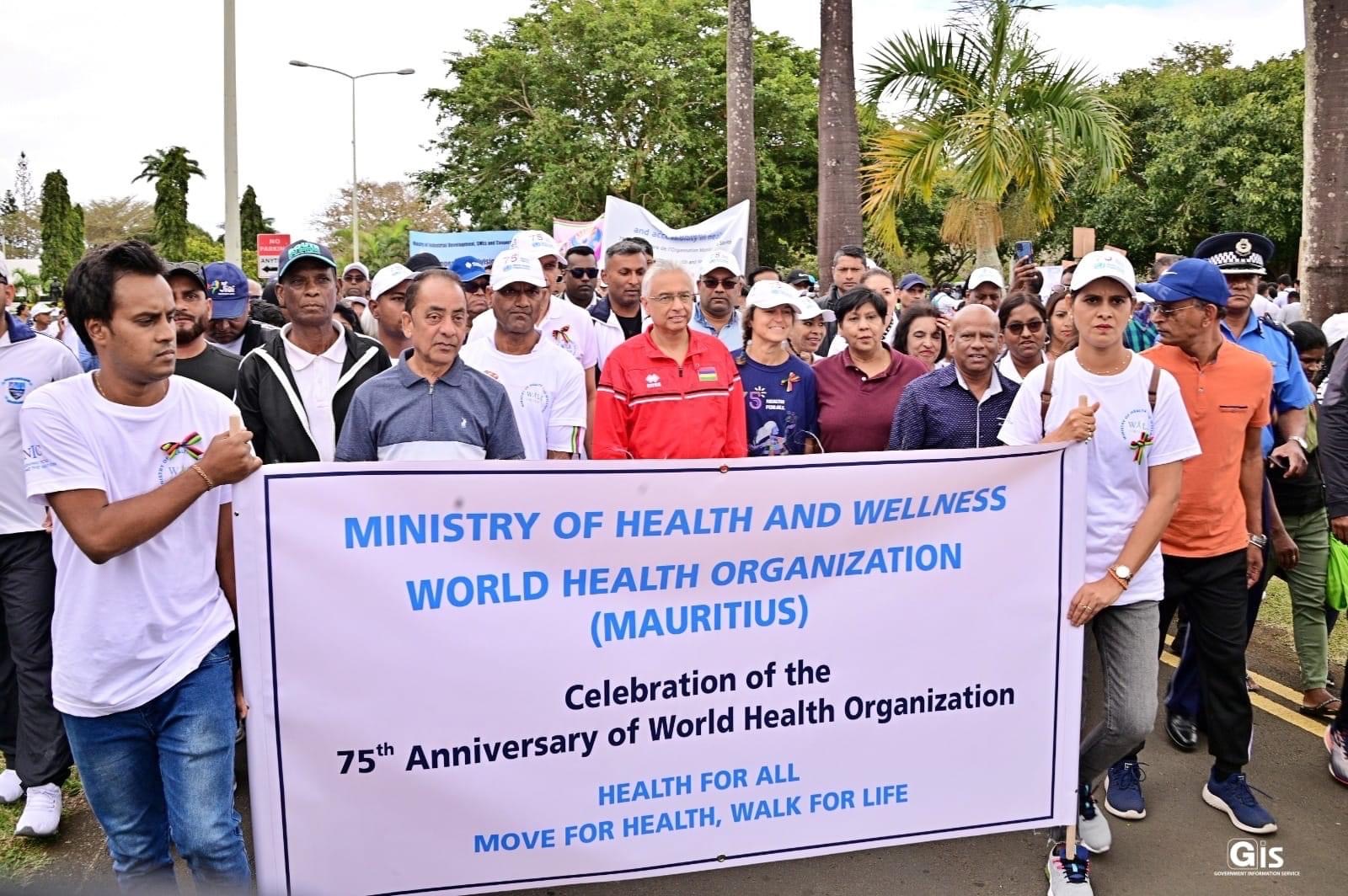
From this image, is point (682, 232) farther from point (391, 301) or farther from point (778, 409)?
point (778, 409)

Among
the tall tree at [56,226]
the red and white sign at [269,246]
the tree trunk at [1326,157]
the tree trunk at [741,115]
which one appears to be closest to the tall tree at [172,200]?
the tall tree at [56,226]

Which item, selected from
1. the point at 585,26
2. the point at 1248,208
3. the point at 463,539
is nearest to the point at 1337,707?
the point at 463,539

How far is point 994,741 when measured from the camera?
3689 mm

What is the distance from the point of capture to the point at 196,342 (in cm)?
477

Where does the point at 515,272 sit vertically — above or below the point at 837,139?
below

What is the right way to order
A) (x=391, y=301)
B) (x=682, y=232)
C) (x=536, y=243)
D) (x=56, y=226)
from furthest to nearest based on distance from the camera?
1. (x=56, y=226)
2. (x=682, y=232)
3. (x=536, y=243)
4. (x=391, y=301)

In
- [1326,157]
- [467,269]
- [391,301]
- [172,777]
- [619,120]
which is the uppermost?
[619,120]

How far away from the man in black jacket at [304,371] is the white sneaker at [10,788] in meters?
1.69

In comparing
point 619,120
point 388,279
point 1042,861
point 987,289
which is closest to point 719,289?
point 388,279

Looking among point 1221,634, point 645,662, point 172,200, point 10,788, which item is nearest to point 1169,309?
point 1221,634

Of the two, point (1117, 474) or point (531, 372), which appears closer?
point (1117, 474)

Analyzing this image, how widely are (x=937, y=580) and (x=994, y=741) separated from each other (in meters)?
0.57

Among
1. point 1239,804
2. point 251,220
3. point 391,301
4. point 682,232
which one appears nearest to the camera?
point 1239,804

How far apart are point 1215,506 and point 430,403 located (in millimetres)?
2725
